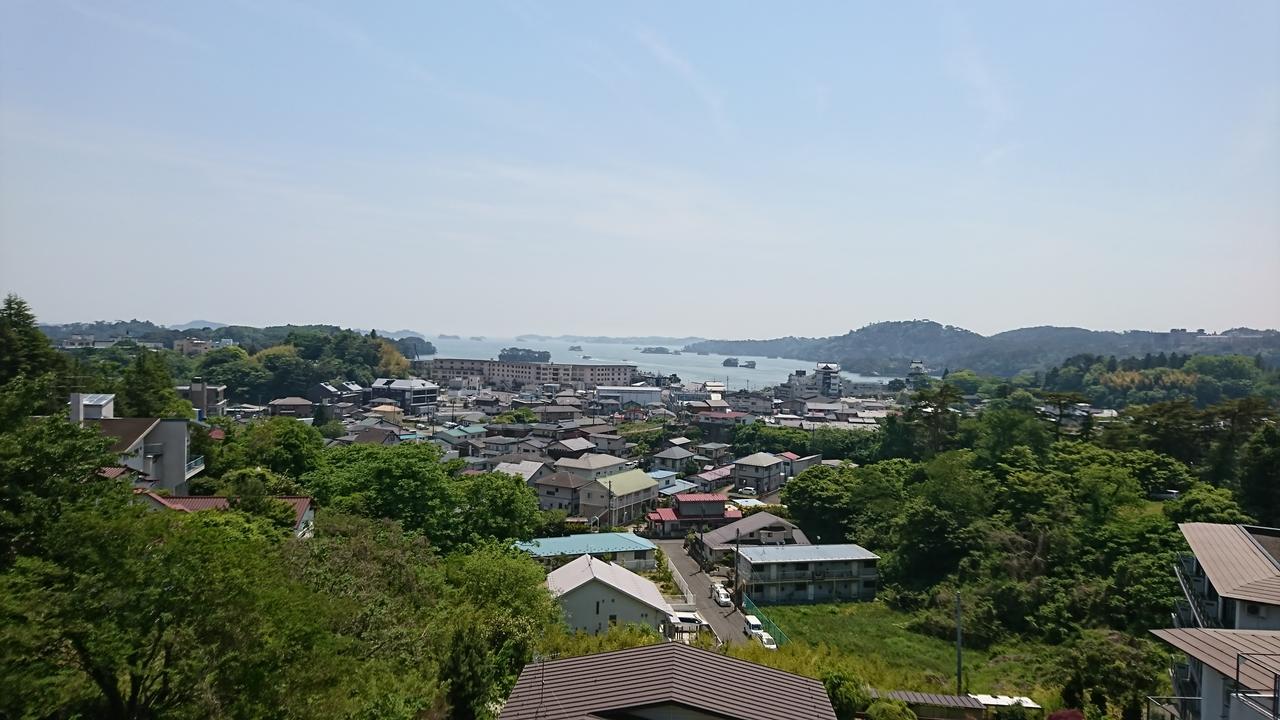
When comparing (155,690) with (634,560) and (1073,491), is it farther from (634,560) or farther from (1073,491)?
(1073,491)

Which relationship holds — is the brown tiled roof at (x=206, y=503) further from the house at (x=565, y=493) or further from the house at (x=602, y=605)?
the house at (x=565, y=493)

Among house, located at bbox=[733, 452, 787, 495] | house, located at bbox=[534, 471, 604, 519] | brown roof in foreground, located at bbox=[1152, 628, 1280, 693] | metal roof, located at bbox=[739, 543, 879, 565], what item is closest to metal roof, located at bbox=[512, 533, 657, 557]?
metal roof, located at bbox=[739, 543, 879, 565]

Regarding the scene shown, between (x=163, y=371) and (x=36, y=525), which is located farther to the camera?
(x=163, y=371)

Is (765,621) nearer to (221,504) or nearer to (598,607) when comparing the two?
(598,607)

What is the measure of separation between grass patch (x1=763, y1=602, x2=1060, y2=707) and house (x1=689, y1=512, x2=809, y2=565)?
297 cm

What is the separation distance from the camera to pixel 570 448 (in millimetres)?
34469

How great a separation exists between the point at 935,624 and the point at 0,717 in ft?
51.9

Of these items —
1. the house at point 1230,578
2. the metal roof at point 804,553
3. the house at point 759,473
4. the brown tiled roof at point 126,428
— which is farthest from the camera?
the house at point 759,473

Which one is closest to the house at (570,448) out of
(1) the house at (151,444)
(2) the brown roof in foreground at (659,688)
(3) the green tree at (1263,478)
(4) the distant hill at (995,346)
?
(1) the house at (151,444)

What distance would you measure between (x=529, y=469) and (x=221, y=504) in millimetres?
16482

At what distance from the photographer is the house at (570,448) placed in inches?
1326

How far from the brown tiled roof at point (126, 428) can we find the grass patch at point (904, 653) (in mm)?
12277

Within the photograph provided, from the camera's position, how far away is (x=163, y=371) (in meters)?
21.0

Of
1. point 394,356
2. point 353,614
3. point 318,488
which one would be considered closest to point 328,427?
point 318,488
